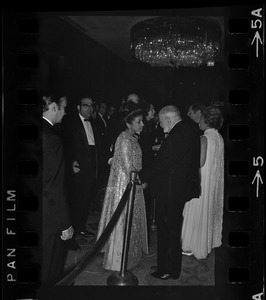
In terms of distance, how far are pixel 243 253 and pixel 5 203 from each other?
1182 mm

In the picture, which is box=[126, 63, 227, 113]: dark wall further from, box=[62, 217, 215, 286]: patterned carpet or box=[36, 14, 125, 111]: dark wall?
box=[62, 217, 215, 286]: patterned carpet

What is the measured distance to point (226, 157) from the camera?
2.12m

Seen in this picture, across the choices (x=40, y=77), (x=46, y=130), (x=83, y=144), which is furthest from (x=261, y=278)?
(x=40, y=77)

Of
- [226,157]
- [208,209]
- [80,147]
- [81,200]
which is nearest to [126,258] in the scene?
[81,200]

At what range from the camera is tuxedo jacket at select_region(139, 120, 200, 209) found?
217 centimetres

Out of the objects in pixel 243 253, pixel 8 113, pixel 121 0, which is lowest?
pixel 243 253

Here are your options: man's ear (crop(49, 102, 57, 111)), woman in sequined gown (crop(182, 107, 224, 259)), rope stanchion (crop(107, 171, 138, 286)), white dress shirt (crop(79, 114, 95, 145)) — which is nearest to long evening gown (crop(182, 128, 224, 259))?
woman in sequined gown (crop(182, 107, 224, 259))

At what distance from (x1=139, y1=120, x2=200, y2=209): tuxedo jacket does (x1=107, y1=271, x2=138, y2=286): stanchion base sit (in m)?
0.41

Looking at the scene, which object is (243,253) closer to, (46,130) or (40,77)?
(46,130)

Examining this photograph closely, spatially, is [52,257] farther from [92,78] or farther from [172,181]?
[92,78]

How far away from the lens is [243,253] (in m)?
2.14

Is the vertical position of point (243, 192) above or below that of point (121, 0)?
below

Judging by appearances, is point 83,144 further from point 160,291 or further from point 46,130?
point 160,291

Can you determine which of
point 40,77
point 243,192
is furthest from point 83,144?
point 243,192
